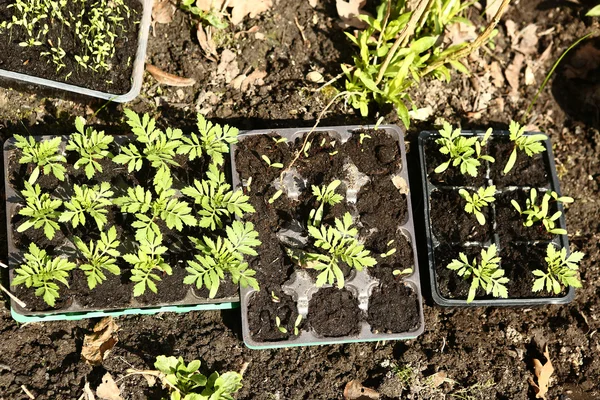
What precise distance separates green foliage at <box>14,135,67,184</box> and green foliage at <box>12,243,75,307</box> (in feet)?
1.12

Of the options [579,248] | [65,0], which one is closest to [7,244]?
[65,0]

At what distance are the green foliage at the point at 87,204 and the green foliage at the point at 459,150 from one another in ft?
5.37

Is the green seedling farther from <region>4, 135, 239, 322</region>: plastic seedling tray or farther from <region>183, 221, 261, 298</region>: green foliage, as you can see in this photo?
<region>4, 135, 239, 322</region>: plastic seedling tray

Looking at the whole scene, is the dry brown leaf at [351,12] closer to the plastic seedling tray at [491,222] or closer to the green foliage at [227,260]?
the plastic seedling tray at [491,222]

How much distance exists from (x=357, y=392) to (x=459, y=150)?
133cm

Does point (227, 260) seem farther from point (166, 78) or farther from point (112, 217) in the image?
point (166, 78)

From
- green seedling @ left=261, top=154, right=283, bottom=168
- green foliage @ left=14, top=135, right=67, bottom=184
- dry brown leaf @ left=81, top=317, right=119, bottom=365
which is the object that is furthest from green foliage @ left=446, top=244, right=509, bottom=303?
green foliage @ left=14, top=135, right=67, bottom=184

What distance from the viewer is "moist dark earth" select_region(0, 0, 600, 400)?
2.96 m

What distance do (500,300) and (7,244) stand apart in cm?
244

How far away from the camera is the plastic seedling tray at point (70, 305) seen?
281 centimetres

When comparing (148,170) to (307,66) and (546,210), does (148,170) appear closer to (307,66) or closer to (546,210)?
(307,66)

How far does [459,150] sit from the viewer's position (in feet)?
10.1

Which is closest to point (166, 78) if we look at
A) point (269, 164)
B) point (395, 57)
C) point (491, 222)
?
point (269, 164)

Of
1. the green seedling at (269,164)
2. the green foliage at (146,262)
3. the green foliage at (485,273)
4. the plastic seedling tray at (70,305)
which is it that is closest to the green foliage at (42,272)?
the plastic seedling tray at (70,305)
